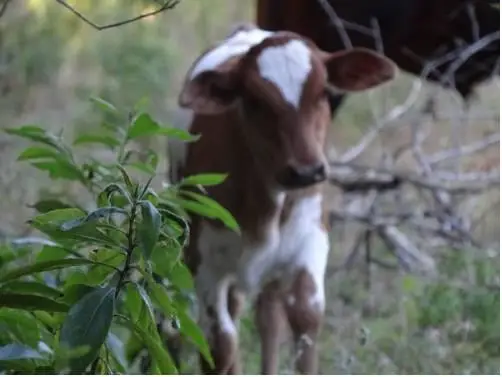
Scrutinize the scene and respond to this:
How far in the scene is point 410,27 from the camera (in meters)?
1.53

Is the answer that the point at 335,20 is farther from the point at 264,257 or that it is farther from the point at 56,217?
the point at 56,217

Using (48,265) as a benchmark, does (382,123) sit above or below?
below

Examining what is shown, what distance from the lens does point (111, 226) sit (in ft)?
1.40

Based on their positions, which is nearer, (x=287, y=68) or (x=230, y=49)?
(x=287, y=68)

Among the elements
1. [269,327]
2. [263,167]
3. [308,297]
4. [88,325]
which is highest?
[88,325]

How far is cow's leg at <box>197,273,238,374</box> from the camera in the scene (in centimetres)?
102

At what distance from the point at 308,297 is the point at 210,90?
0.25 m

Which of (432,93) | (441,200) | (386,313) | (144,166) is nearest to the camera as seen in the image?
(144,166)

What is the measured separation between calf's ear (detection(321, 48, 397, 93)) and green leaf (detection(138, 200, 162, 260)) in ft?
2.08

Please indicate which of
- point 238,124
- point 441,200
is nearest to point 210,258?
point 238,124

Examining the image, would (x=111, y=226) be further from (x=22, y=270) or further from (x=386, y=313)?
(x=386, y=313)

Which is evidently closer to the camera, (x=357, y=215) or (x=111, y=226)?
(x=111, y=226)

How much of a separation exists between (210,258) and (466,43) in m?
0.73

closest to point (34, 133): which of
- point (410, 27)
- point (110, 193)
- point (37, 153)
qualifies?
point (37, 153)
